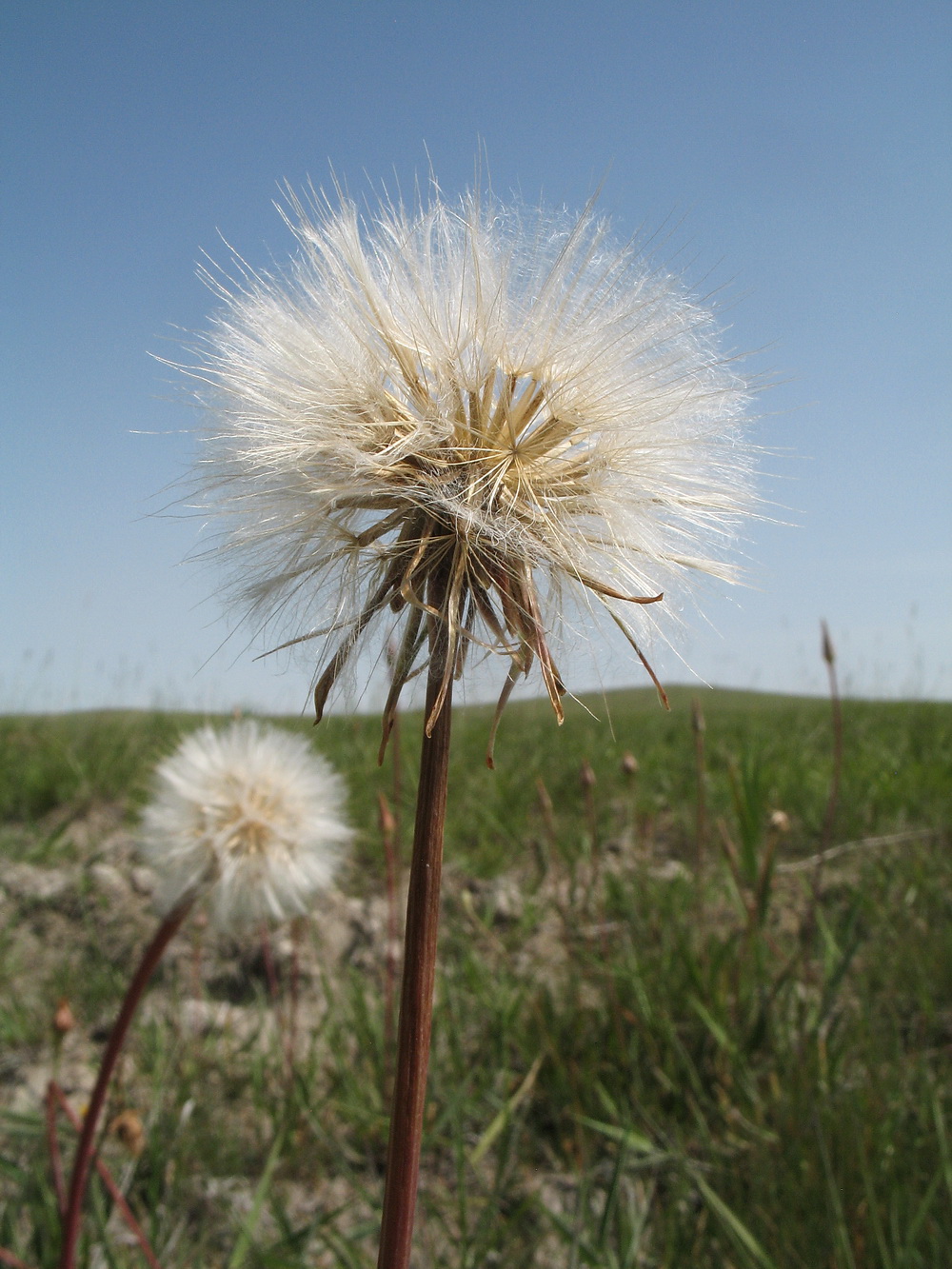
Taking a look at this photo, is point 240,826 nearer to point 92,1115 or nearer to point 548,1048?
point 92,1115

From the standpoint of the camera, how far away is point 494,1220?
81.1 inches

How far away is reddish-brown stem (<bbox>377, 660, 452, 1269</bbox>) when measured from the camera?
2.81 ft

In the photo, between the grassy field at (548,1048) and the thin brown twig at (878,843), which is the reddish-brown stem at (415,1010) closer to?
the grassy field at (548,1048)

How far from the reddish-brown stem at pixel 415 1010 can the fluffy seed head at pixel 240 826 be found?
1173 mm

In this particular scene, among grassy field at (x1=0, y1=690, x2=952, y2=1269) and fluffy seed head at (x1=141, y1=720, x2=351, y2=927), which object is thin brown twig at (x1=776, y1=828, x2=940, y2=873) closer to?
grassy field at (x1=0, y1=690, x2=952, y2=1269)

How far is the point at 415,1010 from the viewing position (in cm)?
88

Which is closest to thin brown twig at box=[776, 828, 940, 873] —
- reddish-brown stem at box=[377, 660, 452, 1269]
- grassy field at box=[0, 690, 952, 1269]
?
grassy field at box=[0, 690, 952, 1269]

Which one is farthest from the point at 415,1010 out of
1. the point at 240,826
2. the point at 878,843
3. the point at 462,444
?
the point at 878,843

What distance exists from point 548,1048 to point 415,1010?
1918mm

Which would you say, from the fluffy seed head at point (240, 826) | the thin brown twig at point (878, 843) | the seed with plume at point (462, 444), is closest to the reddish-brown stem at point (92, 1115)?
the fluffy seed head at point (240, 826)

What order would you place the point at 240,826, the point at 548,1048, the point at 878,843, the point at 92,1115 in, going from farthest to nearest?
1. the point at 878,843
2. the point at 548,1048
3. the point at 240,826
4. the point at 92,1115

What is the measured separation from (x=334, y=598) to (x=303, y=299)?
0.49 metres

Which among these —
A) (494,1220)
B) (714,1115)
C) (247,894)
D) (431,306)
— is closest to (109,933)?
(247,894)

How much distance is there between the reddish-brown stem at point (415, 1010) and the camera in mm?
857
